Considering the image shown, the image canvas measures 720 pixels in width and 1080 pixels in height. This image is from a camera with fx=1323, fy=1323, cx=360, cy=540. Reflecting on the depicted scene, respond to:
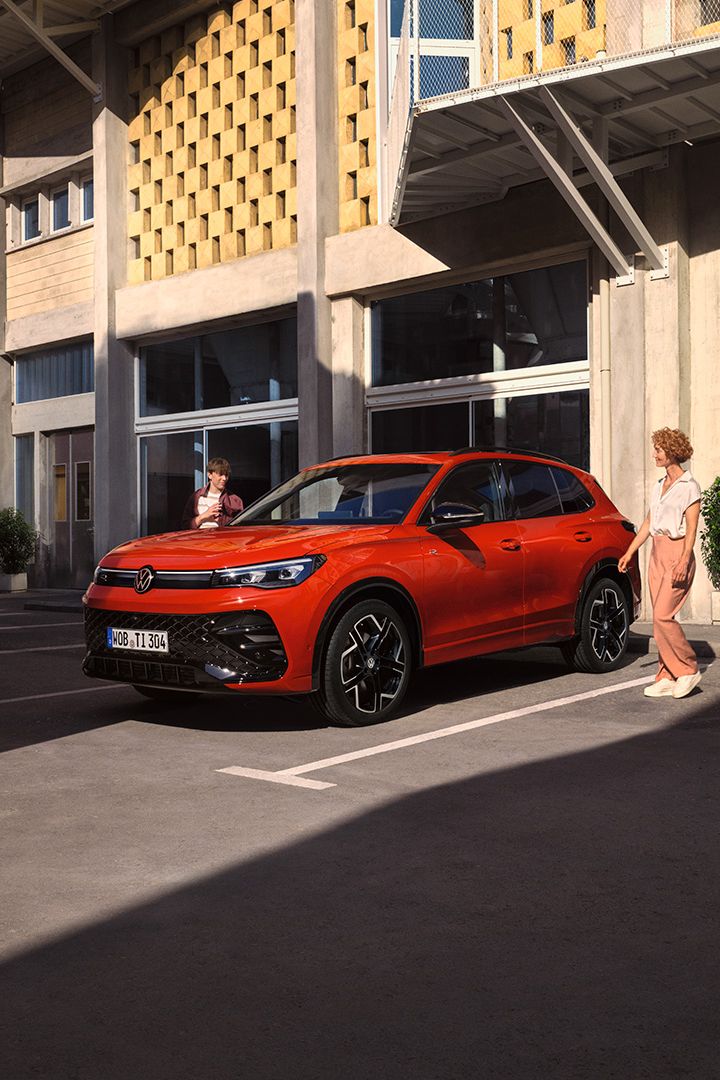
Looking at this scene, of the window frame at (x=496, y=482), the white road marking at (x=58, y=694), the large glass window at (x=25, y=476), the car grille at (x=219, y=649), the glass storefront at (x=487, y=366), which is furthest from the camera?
the large glass window at (x=25, y=476)

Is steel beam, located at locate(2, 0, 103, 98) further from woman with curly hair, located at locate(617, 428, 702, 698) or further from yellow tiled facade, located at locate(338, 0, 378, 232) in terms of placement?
woman with curly hair, located at locate(617, 428, 702, 698)

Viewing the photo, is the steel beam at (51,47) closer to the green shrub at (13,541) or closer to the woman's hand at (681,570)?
the green shrub at (13,541)

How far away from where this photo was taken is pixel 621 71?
1174cm

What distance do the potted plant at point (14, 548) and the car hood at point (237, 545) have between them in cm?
1623

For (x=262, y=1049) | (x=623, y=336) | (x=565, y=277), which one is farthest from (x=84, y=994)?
(x=565, y=277)

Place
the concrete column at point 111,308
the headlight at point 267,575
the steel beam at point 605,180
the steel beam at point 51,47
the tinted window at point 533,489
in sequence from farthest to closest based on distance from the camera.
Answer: the concrete column at point 111,308, the steel beam at point 51,47, the steel beam at point 605,180, the tinted window at point 533,489, the headlight at point 267,575

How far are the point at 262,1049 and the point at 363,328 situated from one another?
50.9ft

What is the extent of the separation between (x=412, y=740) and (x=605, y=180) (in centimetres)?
783

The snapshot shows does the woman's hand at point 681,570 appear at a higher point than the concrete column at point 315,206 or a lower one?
lower

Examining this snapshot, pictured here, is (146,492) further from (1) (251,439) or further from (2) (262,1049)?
(2) (262,1049)

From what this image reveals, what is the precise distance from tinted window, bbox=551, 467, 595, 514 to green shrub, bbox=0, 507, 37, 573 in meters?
16.0

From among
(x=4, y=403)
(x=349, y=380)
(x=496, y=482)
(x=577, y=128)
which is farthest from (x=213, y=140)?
(x=496, y=482)

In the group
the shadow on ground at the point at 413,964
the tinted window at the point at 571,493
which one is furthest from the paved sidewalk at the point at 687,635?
the shadow on ground at the point at 413,964

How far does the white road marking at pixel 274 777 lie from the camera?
6.11 metres
